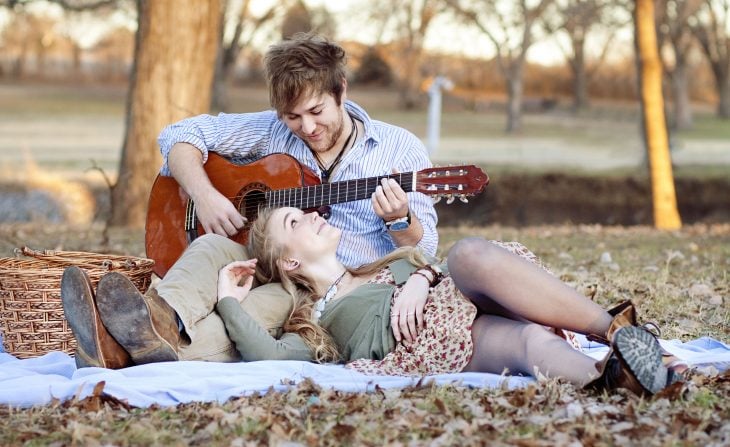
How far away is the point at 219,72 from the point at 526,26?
8.39 m

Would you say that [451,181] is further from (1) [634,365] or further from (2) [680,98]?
(2) [680,98]

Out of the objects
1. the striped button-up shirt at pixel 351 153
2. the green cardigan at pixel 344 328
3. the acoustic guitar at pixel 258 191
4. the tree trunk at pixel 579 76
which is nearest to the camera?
the green cardigan at pixel 344 328

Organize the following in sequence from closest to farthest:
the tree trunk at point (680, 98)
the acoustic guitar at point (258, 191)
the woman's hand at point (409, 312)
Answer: the woman's hand at point (409, 312) → the acoustic guitar at point (258, 191) → the tree trunk at point (680, 98)

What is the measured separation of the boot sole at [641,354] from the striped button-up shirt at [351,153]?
1379 millimetres

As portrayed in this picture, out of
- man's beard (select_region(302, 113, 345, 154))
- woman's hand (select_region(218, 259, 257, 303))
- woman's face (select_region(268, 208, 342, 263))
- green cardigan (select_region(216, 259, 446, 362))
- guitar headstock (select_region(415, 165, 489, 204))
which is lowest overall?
green cardigan (select_region(216, 259, 446, 362))

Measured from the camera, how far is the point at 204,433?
3.41 m

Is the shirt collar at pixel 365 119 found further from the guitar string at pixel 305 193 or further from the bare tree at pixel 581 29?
the bare tree at pixel 581 29

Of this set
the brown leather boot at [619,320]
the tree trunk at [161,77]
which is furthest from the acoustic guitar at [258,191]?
the tree trunk at [161,77]

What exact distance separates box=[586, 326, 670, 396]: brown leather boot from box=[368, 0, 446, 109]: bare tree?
850 inches

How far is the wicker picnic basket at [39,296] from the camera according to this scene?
4.43 meters

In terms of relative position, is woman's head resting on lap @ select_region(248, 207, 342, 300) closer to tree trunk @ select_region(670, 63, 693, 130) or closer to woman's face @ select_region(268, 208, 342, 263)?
woman's face @ select_region(268, 208, 342, 263)

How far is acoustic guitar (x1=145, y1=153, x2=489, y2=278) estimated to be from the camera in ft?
14.7

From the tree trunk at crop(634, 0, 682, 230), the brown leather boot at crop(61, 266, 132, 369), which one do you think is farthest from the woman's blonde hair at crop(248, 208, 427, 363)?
the tree trunk at crop(634, 0, 682, 230)

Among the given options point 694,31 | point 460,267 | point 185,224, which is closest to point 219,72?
point 694,31
